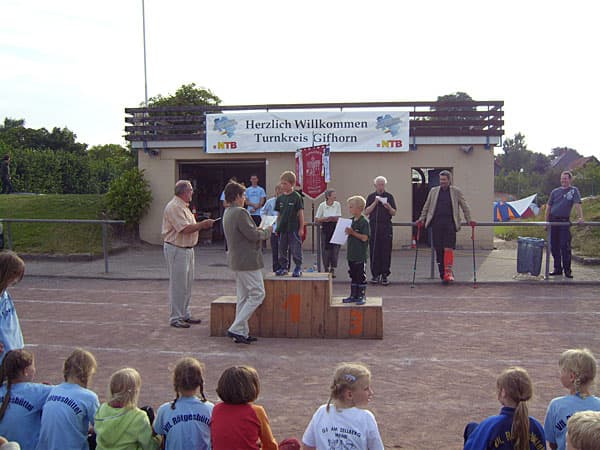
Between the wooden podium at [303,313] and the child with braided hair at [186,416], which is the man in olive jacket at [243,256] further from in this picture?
the child with braided hair at [186,416]

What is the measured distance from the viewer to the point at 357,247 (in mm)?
9023

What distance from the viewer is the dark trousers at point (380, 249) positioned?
12.7 meters

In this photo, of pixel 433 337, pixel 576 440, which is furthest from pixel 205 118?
pixel 576 440

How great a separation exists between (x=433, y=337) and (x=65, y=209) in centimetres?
1583

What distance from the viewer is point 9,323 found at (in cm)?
475

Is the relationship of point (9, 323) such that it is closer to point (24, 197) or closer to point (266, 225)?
point (266, 225)

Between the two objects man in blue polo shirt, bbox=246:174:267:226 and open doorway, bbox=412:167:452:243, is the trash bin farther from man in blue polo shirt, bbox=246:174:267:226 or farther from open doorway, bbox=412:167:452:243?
open doorway, bbox=412:167:452:243

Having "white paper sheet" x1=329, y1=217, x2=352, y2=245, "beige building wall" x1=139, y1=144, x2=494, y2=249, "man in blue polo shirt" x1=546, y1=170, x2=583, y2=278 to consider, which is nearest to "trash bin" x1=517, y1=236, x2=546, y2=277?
"man in blue polo shirt" x1=546, y1=170, x2=583, y2=278

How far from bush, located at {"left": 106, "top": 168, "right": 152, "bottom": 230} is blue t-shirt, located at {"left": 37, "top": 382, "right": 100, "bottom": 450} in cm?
1674

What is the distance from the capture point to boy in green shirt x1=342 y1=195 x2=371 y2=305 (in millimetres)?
8750

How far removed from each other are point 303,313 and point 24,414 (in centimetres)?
490

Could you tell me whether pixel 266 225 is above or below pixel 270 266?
above

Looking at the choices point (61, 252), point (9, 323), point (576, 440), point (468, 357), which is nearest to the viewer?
point (576, 440)

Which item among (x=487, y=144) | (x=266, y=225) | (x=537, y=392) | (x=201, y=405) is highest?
(x=487, y=144)
